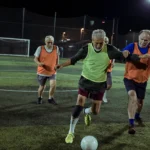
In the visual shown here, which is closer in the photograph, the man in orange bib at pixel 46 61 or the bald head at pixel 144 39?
the bald head at pixel 144 39

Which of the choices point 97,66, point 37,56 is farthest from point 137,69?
point 37,56

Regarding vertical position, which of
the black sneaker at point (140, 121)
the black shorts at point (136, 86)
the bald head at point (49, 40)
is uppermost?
the bald head at point (49, 40)

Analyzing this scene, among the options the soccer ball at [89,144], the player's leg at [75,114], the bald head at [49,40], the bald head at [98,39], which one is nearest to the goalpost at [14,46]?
the bald head at [49,40]

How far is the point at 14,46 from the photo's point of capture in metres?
33.3

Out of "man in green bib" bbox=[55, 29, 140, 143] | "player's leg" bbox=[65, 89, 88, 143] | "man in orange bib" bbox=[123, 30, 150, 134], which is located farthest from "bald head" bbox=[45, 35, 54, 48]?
"player's leg" bbox=[65, 89, 88, 143]

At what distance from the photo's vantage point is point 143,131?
22.9 feet

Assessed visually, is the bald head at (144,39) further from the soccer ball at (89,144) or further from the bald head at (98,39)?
the soccer ball at (89,144)

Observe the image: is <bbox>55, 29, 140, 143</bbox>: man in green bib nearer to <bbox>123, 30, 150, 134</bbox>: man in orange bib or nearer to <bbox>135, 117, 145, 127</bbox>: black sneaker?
<bbox>123, 30, 150, 134</bbox>: man in orange bib

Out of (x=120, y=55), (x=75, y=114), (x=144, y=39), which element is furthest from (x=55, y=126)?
(x=144, y=39)

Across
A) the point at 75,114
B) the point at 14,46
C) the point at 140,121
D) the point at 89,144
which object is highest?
the point at 14,46

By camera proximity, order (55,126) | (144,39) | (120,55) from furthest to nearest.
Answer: (55,126) → (144,39) → (120,55)

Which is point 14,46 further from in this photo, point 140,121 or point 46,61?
point 140,121

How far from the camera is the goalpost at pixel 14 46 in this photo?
1288 inches

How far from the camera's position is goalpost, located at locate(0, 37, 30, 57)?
107 ft
